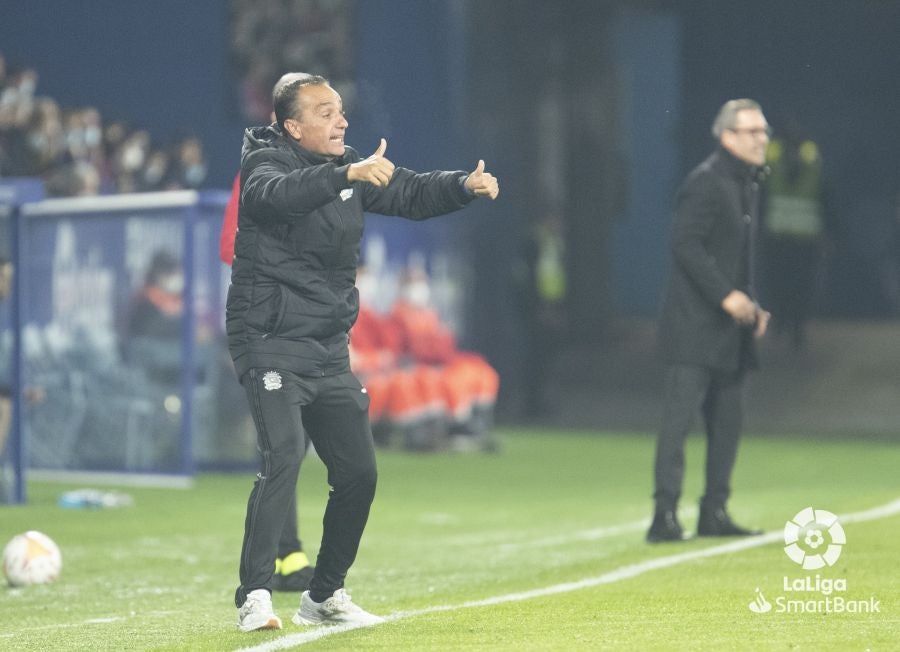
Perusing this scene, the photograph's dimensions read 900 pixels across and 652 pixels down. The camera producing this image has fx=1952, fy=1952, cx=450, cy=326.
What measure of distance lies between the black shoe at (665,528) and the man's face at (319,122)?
3480mm

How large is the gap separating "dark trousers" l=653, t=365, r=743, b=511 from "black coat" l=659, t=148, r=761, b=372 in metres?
0.11

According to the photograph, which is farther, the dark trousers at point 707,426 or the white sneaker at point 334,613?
the dark trousers at point 707,426

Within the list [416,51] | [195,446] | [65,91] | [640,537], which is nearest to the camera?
[640,537]

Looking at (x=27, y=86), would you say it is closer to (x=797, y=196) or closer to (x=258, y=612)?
(x=797, y=196)

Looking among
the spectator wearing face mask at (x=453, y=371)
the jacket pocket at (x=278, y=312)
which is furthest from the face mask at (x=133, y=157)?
the jacket pocket at (x=278, y=312)

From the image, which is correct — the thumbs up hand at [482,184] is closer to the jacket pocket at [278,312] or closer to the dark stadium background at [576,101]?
the jacket pocket at [278,312]

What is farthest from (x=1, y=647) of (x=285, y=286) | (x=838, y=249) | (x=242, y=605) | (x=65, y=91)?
(x=838, y=249)

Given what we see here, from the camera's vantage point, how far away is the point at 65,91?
22.2m

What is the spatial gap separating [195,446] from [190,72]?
338 inches

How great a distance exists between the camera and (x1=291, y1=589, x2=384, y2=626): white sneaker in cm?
653

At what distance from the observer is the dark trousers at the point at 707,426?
365 inches

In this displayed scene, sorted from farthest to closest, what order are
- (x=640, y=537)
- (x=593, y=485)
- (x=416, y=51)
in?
1. (x=416, y=51)
2. (x=593, y=485)
3. (x=640, y=537)

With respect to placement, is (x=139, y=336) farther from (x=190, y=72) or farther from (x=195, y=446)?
(x=190, y=72)

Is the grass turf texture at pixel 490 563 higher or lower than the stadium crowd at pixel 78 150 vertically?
lower
